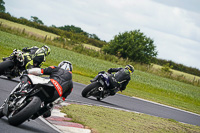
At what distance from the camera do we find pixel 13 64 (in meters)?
11.0

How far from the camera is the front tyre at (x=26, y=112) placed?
19.3 feet

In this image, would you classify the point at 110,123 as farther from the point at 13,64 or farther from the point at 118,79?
the point at 118,79

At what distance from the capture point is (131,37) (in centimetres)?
6288

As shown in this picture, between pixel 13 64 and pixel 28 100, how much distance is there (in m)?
5.09

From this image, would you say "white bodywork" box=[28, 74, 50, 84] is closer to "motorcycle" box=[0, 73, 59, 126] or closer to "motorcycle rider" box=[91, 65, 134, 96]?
"motorcycle" box=[0, 73, 59, 126]

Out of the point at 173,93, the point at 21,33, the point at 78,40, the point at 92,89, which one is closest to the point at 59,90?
the point at 92,89

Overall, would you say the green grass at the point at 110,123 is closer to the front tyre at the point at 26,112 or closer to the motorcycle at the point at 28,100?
the motorcycle at the point at 28,100

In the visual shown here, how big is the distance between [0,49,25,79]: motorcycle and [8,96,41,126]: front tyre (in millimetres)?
4900

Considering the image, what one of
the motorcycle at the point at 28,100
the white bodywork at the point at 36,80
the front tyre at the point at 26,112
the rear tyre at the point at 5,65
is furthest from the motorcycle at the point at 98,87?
the front tyre at the point at 26,112

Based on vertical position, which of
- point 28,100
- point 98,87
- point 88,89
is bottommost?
point 88,89

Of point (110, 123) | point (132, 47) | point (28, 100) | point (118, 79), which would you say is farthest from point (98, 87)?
point (132, 47)

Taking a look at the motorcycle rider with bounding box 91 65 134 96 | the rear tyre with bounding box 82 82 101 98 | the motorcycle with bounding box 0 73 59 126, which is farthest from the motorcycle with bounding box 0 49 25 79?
the motorcycle with bounding box 0 73 59 126

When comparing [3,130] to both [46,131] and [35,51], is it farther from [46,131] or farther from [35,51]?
[35,51]

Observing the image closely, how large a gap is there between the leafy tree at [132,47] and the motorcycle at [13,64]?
4959cm
